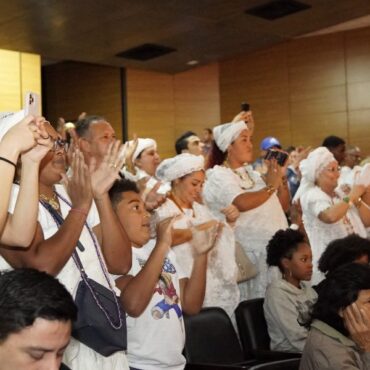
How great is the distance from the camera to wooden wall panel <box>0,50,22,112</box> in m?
7.00

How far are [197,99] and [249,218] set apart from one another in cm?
620

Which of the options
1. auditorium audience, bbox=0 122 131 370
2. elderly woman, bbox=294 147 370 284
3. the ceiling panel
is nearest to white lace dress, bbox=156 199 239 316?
elderly woman, bbox=294 147 370 284

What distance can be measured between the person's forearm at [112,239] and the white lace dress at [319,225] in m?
2.13

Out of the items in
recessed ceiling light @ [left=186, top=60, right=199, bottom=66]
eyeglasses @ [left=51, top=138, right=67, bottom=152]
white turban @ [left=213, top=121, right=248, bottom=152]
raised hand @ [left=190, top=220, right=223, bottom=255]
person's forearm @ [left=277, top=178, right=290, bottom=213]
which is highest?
recessed ceiling light @ [left=186, top=60, right=199, bottom=66]

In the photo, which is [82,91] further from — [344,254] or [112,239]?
[112,239]

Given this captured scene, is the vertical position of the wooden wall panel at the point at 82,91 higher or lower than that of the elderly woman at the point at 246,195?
higher

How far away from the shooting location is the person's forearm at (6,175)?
1.56 meters

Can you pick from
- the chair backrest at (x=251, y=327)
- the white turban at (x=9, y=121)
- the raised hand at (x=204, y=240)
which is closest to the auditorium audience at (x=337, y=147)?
the chair backrest at (x=251, y=327)

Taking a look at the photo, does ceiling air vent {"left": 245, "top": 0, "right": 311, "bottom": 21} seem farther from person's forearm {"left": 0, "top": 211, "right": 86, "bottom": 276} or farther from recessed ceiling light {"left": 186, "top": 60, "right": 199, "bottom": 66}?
person's forearm {"left": 0, "top": 211, "right": 86, "bottom": 276}

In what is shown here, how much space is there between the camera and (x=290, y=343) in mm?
3033

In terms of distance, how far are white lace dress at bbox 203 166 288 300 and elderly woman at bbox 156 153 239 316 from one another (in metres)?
0.30

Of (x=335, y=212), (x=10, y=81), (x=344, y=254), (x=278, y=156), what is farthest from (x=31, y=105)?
(x=10, y=81)

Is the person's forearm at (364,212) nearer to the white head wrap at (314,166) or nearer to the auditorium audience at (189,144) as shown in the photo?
the white head wrap at (314,166)

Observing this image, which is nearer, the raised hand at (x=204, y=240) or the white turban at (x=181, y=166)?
the raised hand at (x=204, y=240)
